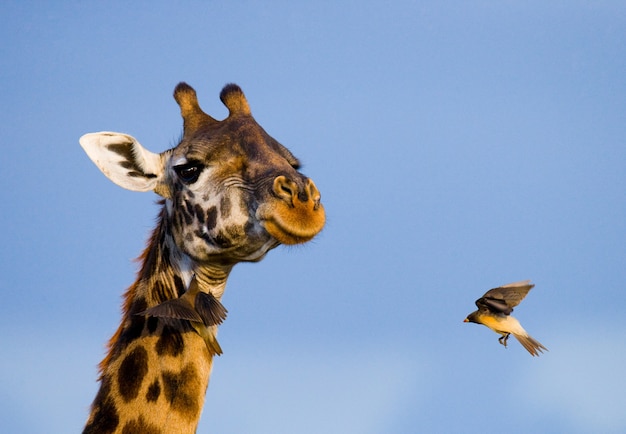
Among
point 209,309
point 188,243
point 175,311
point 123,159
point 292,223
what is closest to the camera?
point 292,223

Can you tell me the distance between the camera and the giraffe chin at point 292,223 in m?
10.5

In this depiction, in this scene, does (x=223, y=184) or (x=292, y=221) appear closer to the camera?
(x=292, y=221)

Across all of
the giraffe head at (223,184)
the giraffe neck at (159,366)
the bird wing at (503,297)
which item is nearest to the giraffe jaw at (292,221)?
the giraffe head at (223,184)

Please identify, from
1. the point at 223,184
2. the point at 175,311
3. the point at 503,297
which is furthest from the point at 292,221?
the point at 503,297

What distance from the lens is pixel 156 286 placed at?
11906 mm

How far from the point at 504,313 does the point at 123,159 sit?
630 cm

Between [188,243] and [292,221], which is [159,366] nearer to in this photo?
[188,243]

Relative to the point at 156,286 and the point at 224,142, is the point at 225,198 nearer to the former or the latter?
A: the point at 224,142

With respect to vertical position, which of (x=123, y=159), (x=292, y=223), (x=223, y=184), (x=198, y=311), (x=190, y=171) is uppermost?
(x=123, y=159)

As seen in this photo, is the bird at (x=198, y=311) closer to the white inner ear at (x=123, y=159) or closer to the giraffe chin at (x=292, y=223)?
the giraffe chin at (x=292, y=223)

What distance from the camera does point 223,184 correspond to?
444 inches

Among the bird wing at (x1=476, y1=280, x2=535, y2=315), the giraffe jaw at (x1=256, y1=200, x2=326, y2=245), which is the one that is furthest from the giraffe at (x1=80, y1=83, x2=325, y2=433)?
the bird wing at (x1=476, y1=280, x2=535, y2=315)

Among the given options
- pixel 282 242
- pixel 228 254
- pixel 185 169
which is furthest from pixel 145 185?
pixel 282 242

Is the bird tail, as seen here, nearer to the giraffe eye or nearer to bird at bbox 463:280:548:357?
bird at bbox 463:280:548:357
